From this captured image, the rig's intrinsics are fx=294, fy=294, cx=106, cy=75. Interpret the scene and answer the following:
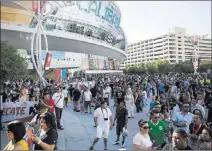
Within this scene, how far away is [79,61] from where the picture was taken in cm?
6328

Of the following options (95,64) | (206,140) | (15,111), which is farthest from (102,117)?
(95,64)

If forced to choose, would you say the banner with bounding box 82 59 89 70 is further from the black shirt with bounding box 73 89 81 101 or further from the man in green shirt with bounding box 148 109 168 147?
the man in green shirt with bounding box 148 109 168 147

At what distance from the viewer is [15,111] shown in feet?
37.5

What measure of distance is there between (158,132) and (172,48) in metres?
135

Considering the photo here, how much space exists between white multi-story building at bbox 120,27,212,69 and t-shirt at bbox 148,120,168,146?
408 feet

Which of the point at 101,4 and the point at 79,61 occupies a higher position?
the point at 101,4

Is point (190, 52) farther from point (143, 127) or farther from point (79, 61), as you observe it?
point (143, 127)

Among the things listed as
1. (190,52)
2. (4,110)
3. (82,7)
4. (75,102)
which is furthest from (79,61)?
(190,52)

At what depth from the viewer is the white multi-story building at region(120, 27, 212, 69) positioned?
443 feet

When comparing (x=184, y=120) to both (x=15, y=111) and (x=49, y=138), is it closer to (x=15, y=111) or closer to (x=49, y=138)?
(x=49, y=138)

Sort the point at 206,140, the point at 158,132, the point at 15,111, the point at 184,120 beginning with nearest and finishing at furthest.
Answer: the point at 206,140 < the point at 158,132 < the point at 184,120 < the point at 15,111

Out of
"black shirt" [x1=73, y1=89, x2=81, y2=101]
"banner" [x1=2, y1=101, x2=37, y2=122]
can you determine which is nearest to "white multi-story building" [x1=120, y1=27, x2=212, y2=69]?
"black shirt" [x1=73, y1=89, x2=81, y2=101]

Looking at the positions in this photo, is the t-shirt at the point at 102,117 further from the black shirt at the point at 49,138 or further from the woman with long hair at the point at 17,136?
the woman with long hair at the point at 17,136

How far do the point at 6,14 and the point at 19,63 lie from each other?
2408cm
